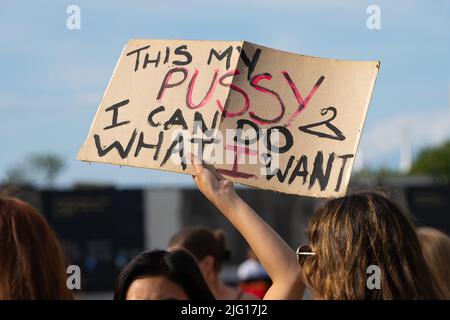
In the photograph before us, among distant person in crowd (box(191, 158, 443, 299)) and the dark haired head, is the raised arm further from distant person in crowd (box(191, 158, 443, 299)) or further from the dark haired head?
the dark haired head

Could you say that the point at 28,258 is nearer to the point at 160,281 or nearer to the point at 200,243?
the point at 160,281

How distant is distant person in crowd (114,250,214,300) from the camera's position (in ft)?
10.5

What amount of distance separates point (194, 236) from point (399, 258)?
11.0 feet

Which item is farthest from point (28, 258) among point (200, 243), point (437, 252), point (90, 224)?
point (90, 224)

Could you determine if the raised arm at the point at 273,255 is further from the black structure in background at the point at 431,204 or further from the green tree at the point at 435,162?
the green tree at the point at 435,162

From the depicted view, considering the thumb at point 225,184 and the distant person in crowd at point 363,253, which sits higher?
the thumb at point 225,184

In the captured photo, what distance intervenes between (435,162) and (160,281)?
88.4 meters

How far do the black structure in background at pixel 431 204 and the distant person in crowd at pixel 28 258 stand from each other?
50.6 feet

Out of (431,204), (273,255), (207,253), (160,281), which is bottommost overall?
(431,204)

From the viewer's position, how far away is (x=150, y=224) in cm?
1778

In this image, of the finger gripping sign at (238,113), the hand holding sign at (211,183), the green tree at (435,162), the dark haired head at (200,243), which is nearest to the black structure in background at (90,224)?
the dark haired head at (200,243)

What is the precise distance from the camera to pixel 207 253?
5.92 m

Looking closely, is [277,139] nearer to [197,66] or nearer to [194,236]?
[197,66]

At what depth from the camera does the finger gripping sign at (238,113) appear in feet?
11.5
